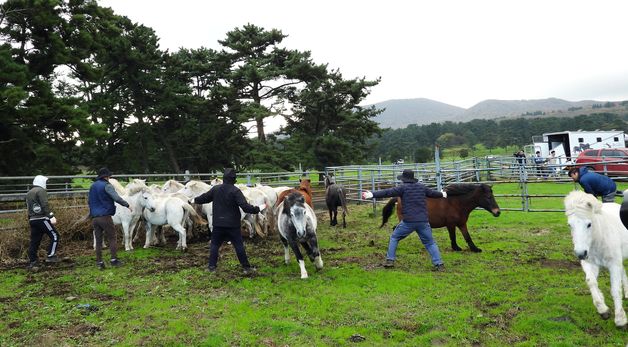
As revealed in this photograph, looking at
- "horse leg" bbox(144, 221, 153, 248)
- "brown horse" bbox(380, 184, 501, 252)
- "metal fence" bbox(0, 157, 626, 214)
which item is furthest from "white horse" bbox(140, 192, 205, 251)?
"brown horse" bbox(380, 184, 501, 252)

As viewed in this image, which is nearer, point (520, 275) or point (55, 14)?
point (520, 275)

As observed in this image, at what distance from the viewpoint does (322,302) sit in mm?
5469

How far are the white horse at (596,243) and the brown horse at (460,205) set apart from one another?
11.1 ft

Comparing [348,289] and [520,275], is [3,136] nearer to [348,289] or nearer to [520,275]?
[348,289]

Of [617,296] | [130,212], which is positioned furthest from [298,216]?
[130,212]

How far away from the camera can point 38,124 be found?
16.2 metres

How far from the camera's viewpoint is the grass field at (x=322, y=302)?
14.5 ft

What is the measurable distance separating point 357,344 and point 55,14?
20.0 meters

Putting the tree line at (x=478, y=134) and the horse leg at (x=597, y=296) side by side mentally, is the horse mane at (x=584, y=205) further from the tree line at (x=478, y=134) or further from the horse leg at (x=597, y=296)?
the tree line at (x=478, y=134)

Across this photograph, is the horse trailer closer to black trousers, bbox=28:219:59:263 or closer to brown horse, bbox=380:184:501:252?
brown horse, bbox=380:184:501:252

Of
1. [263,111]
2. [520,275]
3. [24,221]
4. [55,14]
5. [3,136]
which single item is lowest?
[520,275]

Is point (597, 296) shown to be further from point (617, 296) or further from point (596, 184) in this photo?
point (596, 184)

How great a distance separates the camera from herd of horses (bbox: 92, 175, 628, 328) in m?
4.39

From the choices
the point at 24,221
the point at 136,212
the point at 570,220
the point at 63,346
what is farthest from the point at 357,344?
the point at 24,221
